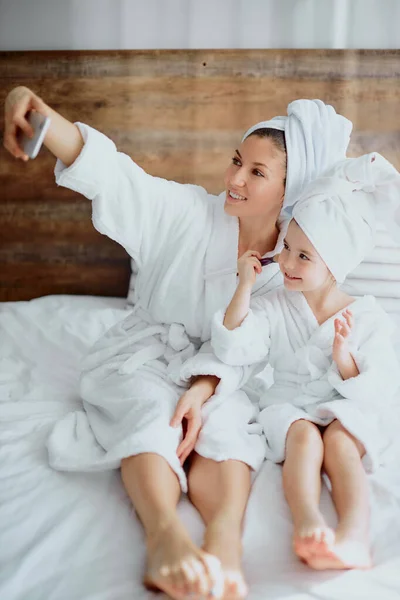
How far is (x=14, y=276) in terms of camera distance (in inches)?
85.4

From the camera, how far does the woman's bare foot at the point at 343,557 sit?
0.82 m

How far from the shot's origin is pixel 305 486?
958mm

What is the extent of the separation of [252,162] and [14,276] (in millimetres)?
1191

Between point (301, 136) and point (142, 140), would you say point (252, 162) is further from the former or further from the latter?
point (142, 140)

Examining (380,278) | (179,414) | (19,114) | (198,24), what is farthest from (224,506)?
(198,24)

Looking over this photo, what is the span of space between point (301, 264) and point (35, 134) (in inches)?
19.7

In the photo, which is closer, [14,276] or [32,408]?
[32,408]

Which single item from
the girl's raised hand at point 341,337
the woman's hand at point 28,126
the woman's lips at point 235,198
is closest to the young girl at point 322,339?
the girl's raised hand at point 341,337

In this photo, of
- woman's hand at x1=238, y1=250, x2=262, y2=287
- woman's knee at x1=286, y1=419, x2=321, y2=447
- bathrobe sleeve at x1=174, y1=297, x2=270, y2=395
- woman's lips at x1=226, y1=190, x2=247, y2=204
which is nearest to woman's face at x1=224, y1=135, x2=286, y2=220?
woman's lips at x1=226, y1=190, x2=247, y2=204

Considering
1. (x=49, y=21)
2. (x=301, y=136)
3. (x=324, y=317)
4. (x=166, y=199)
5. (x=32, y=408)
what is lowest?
(x=32, y=408)

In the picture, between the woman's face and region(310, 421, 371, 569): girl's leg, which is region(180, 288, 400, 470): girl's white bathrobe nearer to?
region(310, 421, 371, 569): girl's leg

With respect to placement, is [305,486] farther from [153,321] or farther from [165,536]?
[153,321]

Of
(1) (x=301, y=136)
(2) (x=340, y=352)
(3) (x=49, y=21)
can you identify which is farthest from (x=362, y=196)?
(3) (x=49, y=21)

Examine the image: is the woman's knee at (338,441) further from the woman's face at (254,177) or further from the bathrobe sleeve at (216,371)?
the woman's face at (254,177)
